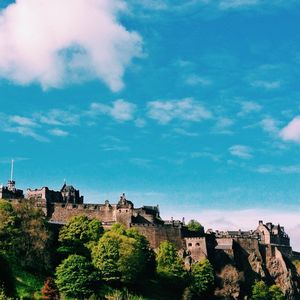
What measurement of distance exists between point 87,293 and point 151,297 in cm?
856

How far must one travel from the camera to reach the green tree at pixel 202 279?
80.0m

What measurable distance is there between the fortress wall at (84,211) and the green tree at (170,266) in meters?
11.5

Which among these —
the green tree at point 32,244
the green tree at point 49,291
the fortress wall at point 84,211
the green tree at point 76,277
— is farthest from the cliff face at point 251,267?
the green tree at point 49,291

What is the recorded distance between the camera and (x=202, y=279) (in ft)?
266

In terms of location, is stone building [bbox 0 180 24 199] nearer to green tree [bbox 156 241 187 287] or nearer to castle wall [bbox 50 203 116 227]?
castle wall [bbox 50 203 116 227]

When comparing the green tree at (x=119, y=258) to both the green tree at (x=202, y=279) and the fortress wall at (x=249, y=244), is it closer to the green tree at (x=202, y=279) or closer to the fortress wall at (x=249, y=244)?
the green tree at (x=202, y=279)

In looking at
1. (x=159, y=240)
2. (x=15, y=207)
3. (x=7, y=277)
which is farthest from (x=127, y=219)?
(x=7, y=277)

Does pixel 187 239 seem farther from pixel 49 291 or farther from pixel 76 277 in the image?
pixel 49 291

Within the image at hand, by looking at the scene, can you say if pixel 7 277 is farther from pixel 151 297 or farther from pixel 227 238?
pixel 227 238

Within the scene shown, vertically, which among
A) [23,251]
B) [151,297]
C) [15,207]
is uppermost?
[15,207]

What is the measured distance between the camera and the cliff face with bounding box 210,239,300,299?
282 feet

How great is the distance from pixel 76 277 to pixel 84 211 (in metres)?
24.2

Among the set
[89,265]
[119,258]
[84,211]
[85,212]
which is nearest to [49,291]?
[89,265]

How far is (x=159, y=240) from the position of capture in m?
87.3
